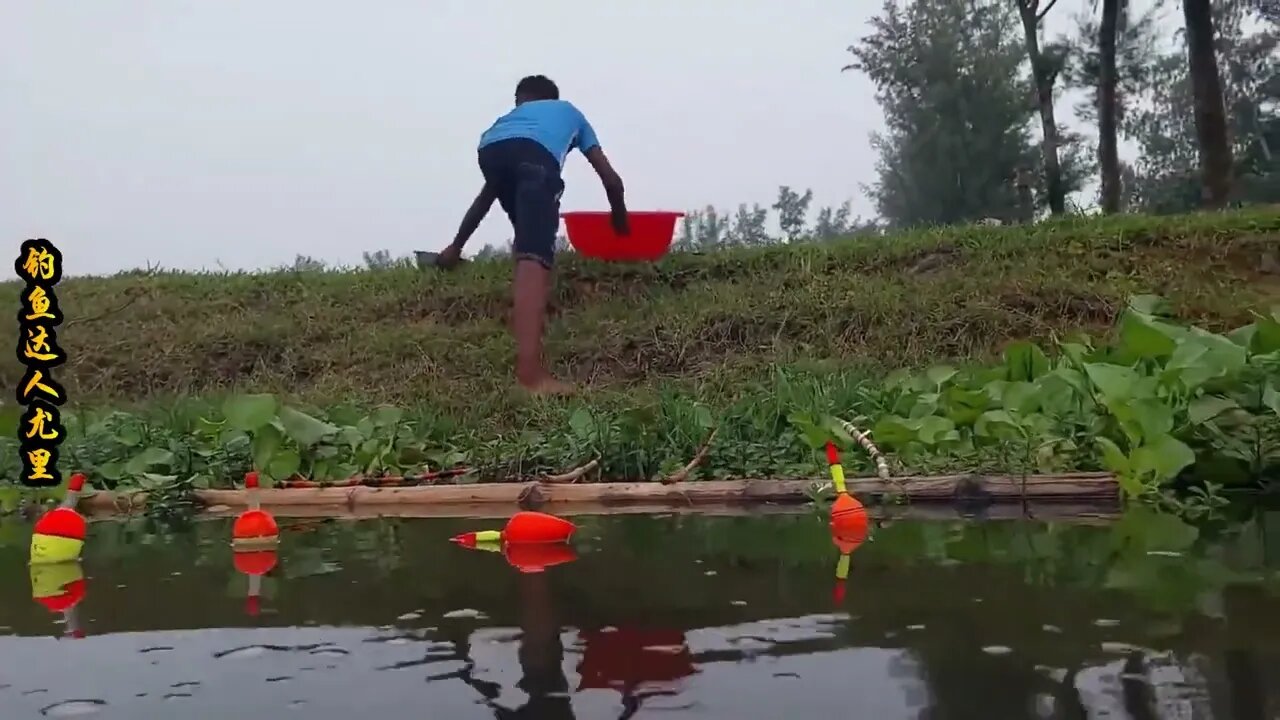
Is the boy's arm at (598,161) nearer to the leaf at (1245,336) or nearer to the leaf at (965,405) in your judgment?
the leaf at (965,405)

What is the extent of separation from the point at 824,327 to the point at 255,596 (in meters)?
3.96

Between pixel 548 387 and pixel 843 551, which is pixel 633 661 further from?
pixel 548 387

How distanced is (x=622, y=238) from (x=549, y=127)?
972 millimetres

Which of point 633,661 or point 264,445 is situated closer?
point 633,661

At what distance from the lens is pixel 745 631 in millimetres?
1763

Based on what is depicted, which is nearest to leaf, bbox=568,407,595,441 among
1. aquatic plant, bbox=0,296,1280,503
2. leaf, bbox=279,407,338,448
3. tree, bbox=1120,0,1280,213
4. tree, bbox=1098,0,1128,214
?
aquatic plant, bbox=0,296,1280,503

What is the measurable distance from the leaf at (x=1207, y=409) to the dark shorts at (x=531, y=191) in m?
3.02

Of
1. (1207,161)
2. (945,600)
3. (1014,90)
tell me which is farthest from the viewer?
(1014,90)

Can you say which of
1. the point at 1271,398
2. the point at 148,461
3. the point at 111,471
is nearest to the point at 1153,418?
the point at 1271,398

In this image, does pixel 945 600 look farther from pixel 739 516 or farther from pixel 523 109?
pixel 523 109

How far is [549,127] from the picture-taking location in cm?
547

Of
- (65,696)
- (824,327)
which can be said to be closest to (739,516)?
(65,696)

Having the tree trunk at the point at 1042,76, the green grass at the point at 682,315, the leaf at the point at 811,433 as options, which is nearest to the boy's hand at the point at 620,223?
the green grass at the point at 682,315

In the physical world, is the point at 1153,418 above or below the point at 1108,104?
below
